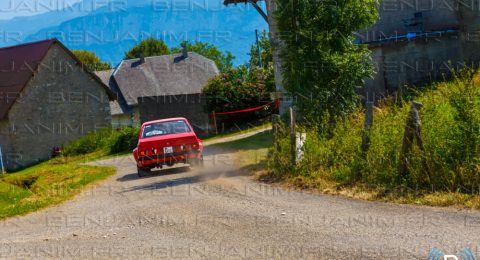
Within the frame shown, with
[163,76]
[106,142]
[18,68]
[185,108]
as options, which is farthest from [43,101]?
[163,76]

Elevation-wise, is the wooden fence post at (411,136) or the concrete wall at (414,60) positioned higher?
the concrete wall at (414,60)

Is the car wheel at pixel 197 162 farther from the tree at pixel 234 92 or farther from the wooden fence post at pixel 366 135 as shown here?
the tree at pixel 234 92

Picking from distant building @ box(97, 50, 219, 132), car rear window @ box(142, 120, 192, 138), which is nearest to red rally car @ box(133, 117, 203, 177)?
car rear window @ box(142, 120, 192, 138)

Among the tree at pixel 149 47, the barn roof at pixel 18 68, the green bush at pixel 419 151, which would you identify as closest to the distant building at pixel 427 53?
the green bush at pixel 419 151

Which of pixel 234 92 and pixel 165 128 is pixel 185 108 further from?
pixel 165 128

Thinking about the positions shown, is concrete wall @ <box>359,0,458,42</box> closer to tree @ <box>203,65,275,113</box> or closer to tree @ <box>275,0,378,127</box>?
tree @ <box>203,65,275,113</box>

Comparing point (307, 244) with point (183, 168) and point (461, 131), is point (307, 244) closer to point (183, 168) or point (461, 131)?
point (461, 131)

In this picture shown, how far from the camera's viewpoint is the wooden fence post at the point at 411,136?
11.7 metres

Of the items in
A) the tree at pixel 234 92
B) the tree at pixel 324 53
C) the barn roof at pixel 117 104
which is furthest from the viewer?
the barn roof at pixel 117 104

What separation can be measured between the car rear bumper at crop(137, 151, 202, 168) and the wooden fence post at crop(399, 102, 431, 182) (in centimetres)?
811

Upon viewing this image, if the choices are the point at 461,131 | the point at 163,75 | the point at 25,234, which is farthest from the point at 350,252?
the point at 163,75

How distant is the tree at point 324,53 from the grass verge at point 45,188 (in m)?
6.52

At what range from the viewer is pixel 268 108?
3619 cm

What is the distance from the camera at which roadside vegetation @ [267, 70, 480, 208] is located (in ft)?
36.0
